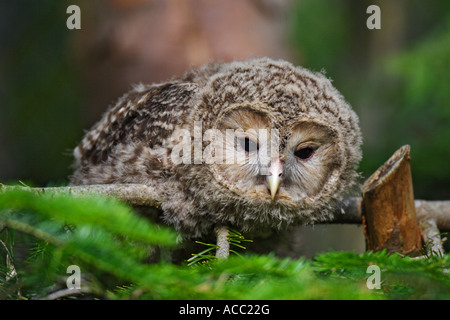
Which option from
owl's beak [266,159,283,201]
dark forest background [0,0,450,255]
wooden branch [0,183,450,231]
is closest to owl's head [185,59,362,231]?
owl's beak [266,159,283,201]

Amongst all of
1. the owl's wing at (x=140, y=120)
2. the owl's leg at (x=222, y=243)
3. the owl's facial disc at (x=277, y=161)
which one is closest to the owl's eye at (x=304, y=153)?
the owl's facial disc at (x=277, y=161)

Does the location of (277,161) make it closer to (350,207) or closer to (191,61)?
(350,207)

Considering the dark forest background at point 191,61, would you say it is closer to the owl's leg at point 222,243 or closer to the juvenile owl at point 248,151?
the juvenile owl at point 248,151

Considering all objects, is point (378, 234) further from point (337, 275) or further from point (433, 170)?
point (433, 170)

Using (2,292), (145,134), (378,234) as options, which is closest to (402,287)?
(378,234)

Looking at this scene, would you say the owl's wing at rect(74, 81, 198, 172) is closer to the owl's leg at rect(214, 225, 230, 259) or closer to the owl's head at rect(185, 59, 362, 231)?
the owl's head at rect(185, 59, 362, 231)

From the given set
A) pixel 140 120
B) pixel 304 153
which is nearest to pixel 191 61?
pixel 140 120
